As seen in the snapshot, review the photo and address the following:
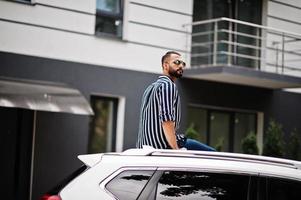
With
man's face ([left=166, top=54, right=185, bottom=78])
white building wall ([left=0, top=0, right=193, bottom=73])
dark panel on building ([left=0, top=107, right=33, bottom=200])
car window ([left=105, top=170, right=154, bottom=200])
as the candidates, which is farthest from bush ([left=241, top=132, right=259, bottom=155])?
car window ([left=105, top=170, right=154, bottom=200])

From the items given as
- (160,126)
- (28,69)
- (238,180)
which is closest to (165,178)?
(238,180)

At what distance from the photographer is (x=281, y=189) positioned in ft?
13.4

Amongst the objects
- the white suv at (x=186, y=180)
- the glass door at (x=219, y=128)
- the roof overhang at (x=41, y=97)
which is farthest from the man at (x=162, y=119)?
the glass door at (x=219, y=128)

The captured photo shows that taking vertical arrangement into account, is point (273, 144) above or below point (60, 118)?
below

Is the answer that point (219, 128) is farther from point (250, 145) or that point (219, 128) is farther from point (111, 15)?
point (111, 15)

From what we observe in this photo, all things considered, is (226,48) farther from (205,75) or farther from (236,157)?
(236,157)

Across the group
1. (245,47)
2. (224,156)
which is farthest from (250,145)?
(224,156)

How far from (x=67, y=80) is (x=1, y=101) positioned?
A: 87.4 inches

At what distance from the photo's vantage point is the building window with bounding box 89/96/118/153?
460 inches

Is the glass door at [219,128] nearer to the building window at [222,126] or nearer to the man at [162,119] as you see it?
the building window at [222,126]

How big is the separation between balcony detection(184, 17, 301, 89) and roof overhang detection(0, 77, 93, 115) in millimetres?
3266

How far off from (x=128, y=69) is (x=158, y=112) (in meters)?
6.49

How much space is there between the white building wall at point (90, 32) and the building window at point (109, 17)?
6.2 inches

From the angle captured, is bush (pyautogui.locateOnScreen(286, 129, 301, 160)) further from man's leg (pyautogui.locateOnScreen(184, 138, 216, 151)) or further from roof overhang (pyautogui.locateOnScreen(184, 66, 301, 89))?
man's leg (pyautogui.locateOnScreen(184, 138, 216, 151))
